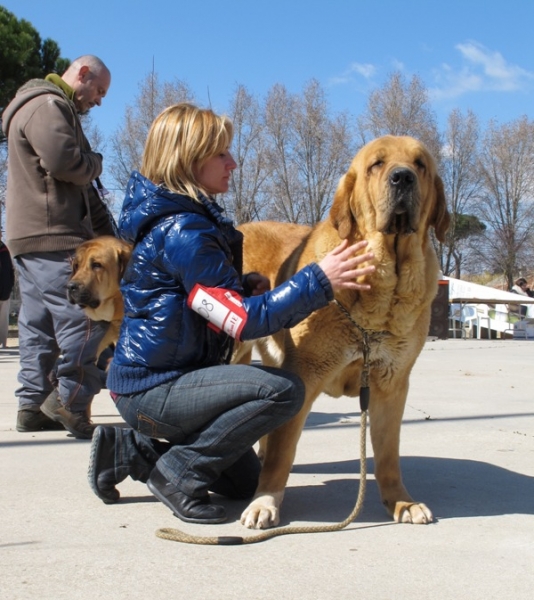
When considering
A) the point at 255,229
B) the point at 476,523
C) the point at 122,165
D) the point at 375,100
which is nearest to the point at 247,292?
the point at 255,229

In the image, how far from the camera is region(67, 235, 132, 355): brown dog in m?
4.33

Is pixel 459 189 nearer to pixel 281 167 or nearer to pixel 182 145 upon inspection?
pixel 281 167

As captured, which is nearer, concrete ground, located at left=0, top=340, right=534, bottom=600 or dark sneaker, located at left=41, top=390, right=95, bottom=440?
concrete ground, located at left=0, top=340, right=534, bottom=600

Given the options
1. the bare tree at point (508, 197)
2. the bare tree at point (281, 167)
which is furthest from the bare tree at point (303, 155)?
the bare tree at point (508, 197)

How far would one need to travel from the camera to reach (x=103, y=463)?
9.65 ft

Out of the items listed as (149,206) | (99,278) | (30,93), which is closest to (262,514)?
(149,206)

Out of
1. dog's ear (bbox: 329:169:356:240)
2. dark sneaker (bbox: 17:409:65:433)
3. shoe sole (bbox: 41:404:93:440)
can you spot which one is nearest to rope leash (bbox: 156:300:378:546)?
dog's ear (bbox: 329:169:356:240)

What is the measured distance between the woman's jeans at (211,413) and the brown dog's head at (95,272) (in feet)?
5.41

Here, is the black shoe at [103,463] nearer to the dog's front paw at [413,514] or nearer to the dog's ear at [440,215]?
the dog's front paw at [413,514]

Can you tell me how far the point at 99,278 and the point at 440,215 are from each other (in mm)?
2154

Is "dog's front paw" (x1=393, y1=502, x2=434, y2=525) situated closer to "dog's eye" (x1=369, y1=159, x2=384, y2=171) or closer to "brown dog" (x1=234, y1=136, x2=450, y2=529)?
"brown dog" (x1=234, y1=136, x2=450, y2=529)

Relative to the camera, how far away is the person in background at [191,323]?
2605 millimetres

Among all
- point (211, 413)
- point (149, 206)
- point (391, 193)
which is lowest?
point (211, 413)

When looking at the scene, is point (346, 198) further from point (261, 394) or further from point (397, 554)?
point (397, 554)
